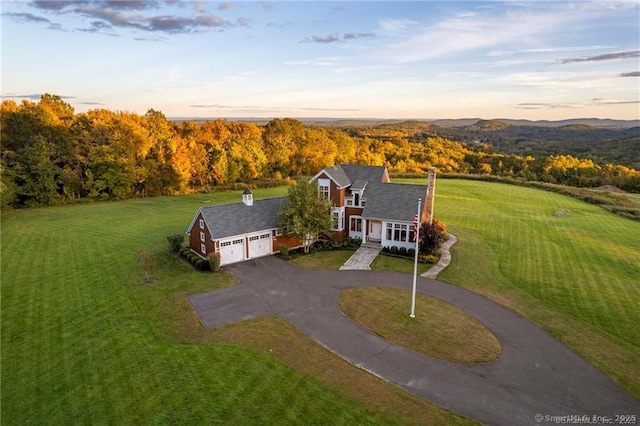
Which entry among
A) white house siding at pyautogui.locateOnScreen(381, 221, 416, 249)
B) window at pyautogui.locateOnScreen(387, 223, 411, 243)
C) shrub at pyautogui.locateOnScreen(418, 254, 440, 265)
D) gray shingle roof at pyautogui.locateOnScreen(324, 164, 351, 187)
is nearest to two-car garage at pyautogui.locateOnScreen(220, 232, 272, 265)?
gray shingle roof at pyautogui.locateOnScreen(324, 164, 351, 187)

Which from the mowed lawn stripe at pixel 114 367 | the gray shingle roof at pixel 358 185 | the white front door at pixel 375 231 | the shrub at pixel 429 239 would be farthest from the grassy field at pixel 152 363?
the shrub at pixel 429 239

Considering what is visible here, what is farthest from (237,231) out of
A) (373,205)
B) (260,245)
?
(373,205)

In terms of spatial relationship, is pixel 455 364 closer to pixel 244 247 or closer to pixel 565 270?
pixel 565 270

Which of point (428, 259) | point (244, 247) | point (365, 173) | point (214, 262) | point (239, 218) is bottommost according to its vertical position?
point (428, 259)

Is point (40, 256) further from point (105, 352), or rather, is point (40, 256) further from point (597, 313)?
point (597, 313)

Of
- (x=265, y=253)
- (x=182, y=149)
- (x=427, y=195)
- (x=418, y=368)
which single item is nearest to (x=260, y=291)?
(x=265, y=253)

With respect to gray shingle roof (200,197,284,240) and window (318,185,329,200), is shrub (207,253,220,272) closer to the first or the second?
gray shingle roof (200,197,284,240)
